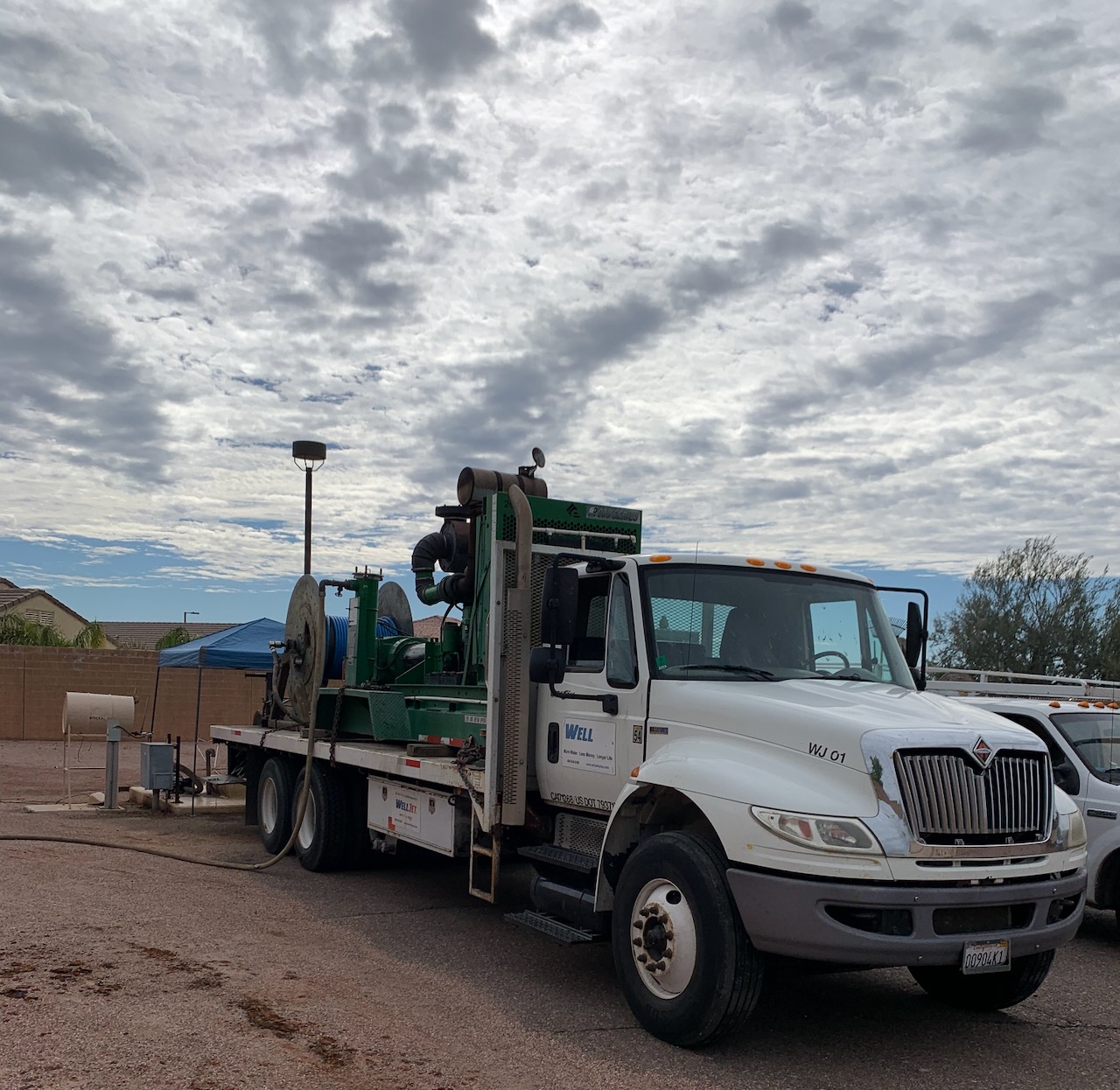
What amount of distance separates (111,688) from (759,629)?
80.4ft

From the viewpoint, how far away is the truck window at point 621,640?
662cm

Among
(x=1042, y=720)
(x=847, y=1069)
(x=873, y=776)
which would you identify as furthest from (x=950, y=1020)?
(x=1042, y=720)

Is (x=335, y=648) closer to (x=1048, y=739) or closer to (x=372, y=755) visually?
(x=372, y=755)

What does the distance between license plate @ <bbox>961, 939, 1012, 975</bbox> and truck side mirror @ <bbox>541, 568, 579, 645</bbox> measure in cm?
Result: 256

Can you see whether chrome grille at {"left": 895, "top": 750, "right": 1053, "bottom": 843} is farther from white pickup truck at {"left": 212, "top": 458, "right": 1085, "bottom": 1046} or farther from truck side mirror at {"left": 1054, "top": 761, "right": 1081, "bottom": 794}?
truck side mirror at {"left": 1054, "top": 761, "right": 1081, "bottom": 794}

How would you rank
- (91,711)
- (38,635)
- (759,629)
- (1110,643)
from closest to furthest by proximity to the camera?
(759,629) → (91,711) → (1110,643) → (38,635)

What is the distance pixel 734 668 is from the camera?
21.1 feet

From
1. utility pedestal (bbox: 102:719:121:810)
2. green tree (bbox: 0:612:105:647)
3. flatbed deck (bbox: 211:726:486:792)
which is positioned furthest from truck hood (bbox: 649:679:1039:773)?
green tree (bbox: 0:612:105:647)

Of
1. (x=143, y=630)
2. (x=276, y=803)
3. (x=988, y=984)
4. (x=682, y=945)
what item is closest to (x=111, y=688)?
(x=276, y=803)

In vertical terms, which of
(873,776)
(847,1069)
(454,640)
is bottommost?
(847,1069)

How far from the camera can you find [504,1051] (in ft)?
17.8

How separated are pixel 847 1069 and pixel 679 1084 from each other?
0.88 metres

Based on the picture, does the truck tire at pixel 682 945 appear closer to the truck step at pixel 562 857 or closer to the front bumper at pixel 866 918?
the front bumper at pixel 866 918

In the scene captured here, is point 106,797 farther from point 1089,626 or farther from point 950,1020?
point 1089,626
